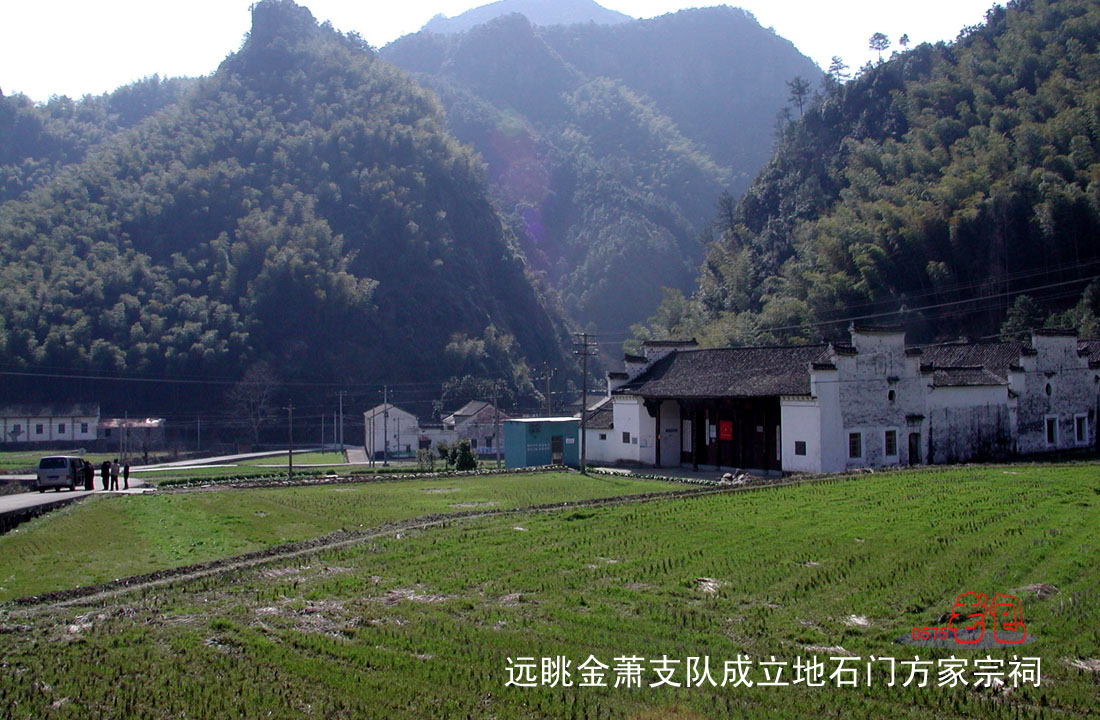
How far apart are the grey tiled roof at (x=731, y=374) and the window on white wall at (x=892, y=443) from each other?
12.8 feet

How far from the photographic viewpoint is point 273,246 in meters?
105

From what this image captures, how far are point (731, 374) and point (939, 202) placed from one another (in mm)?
39066

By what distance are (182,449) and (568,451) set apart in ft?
144

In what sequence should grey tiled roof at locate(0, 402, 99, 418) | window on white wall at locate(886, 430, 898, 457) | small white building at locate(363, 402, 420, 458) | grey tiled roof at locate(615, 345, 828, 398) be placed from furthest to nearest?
grey tiled roof at locate(0, 402, 99, 418), small white building at locate(363, 402, 420, 458), window on white wall at locate(886, 430, 898, 457), grey tiled roof at locate(615, 345, 828, 398)

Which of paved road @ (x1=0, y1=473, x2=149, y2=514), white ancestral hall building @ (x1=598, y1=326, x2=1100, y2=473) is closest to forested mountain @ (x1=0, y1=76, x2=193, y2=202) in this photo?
paved road @ (x1=0, y1=473, x2=149, y2=514)

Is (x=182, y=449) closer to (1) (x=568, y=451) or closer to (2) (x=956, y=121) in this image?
(1) (x=568, y=451)

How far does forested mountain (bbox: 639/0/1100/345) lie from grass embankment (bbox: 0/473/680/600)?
39519 mm

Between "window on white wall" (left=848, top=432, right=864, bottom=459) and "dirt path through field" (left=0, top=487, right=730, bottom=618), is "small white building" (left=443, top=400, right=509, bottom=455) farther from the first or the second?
"dirt path through field" (left=0, top=487, right=730, bottom=618)

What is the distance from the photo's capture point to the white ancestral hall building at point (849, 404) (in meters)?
33.2

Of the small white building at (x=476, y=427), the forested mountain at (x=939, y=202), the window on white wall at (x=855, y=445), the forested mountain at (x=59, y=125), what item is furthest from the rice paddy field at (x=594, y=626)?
the forested mountain at (x=59, y=125)

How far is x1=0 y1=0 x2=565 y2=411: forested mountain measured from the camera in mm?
90062

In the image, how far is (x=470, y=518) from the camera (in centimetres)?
2272

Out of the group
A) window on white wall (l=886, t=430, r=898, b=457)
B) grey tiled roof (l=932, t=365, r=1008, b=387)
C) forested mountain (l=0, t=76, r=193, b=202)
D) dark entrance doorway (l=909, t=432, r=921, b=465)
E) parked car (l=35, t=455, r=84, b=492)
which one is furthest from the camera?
forested mountain (l=0, t=76, r=193, b=202)

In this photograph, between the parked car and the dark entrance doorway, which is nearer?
the parked car
